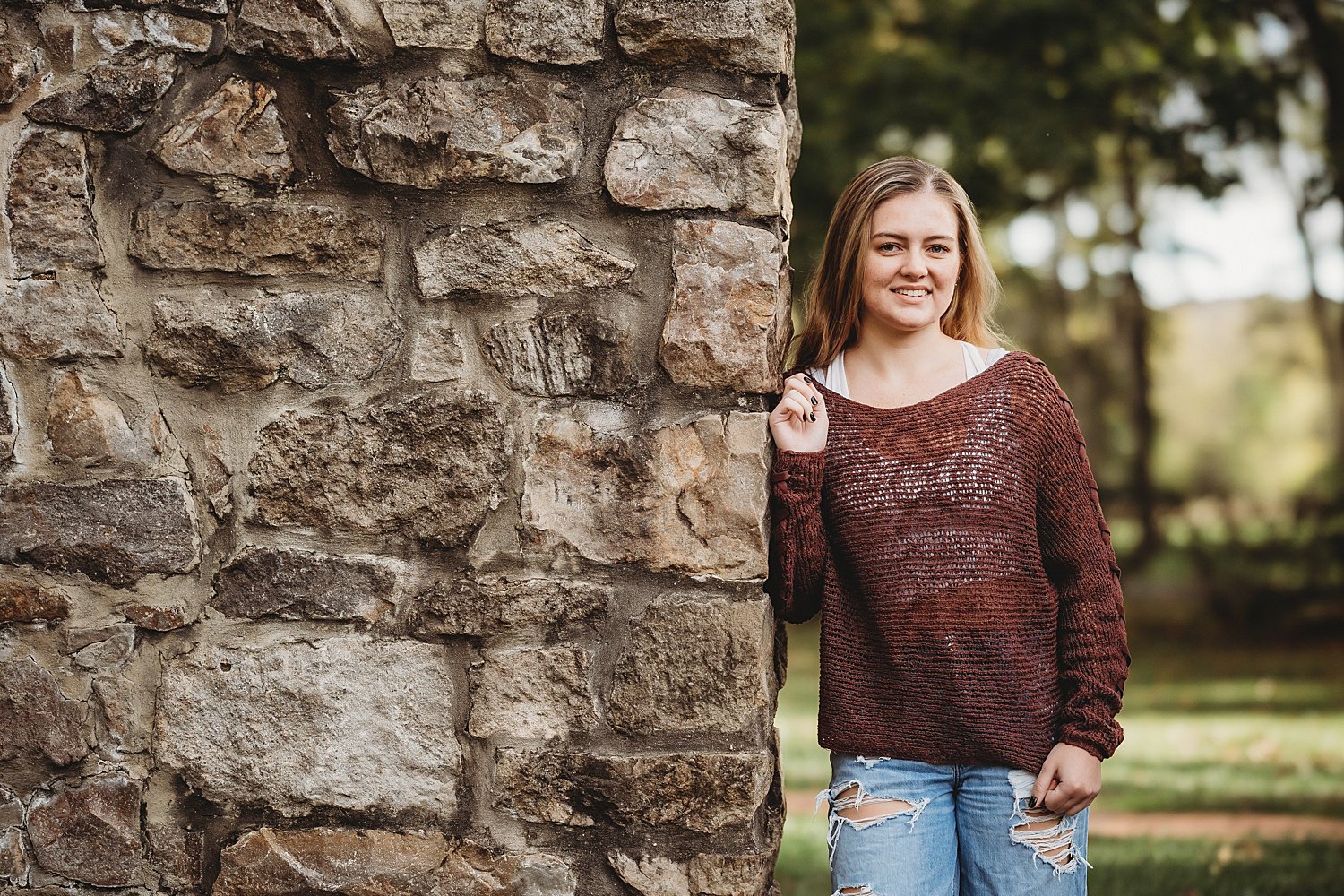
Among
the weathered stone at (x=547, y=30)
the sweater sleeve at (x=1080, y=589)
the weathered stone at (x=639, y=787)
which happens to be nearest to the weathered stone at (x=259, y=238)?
the weathered stone at (x=547, y=30)

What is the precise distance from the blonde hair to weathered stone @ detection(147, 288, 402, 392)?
0.83 meters

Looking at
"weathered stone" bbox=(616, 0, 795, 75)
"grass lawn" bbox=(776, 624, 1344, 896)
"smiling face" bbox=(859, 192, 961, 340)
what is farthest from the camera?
"grass lawn" bbox=(776, 624, 1344, 896)

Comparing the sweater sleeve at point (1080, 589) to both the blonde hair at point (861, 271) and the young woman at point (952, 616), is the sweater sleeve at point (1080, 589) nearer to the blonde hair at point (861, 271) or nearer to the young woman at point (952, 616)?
the young woman at point (952, 616)

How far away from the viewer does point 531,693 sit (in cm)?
211

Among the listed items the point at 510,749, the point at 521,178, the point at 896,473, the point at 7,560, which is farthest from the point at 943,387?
the point at 7,560

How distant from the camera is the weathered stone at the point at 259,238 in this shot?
2.11 m

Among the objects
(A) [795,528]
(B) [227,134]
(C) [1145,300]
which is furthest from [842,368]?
(C) [1145,300]

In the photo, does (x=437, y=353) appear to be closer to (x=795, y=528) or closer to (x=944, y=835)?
(x=795, y=528)

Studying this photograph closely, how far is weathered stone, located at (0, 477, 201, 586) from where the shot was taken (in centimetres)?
212

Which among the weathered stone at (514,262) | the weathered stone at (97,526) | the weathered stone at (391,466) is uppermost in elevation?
the weathered stone at (514,262)

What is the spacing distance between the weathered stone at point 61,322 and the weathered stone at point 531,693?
84 centimetres

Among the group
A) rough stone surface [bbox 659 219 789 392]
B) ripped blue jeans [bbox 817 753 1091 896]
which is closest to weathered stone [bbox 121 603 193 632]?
rough stone surface [bbox 659 219 789 392]

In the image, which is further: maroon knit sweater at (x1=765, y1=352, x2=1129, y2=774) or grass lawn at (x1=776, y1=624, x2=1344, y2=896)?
grass lawn at (x1=776, y1=624, x2=1344, y2=896)

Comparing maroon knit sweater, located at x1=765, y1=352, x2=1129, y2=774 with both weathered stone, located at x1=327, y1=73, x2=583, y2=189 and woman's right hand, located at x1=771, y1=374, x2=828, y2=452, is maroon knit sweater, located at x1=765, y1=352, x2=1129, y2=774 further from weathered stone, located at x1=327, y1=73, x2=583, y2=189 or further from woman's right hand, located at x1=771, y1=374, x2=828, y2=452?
weathered stone, located at x1=327, y1=73, x2=583, y2=189
